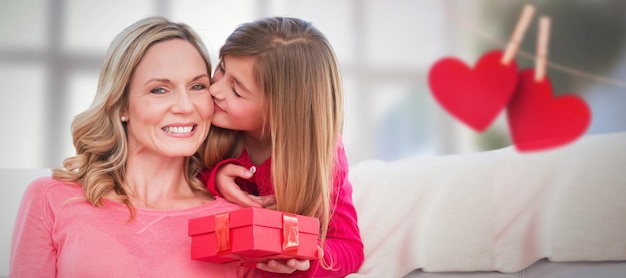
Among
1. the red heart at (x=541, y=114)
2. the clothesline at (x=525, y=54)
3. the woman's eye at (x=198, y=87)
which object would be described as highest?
the clothesline at (x=525, y=54)

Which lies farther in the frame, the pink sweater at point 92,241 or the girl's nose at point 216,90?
the girl's nose at point 216,90

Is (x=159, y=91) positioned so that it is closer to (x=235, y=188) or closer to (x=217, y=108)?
(x=217, y=108)

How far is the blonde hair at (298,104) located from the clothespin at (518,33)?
0.53 m

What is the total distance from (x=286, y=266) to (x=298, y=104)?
0.31 meters

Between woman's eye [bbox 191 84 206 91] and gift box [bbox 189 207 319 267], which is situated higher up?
woman's eye [bbox 191 84 206 91]

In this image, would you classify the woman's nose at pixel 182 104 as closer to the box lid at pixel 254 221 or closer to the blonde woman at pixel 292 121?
the blonde woman at pixel 292 121

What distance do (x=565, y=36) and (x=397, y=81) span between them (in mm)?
435

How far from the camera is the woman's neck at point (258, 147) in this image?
157 cm

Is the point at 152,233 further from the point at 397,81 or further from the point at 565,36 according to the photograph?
the point at 565,36

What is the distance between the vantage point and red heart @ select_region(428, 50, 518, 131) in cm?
179

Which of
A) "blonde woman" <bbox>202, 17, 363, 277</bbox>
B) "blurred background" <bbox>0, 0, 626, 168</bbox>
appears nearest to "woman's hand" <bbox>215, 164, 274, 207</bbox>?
"blonde woman" <bbox>202, 17, 363, 277</bbox>

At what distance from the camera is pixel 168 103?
1.41 m

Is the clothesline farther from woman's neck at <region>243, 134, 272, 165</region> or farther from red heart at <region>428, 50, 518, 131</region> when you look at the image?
woman's neck at <region>243, 134, 272, 165</region>

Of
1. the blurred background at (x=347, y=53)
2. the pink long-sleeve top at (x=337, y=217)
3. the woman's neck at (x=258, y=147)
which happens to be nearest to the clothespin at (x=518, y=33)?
the blurred background at (x=347, y=53)
